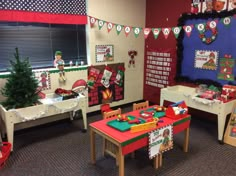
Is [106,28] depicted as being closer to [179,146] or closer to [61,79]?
[61,79]

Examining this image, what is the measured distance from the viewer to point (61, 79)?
3.77m

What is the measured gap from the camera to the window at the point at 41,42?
3309 mm

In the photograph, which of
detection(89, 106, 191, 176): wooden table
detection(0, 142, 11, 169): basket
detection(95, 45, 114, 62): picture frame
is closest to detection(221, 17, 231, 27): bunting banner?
detection(89, 106, 191, 176): wooden table

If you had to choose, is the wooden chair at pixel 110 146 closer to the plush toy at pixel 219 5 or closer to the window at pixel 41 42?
the window at pixel 41 42

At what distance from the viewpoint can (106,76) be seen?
14.4 feet

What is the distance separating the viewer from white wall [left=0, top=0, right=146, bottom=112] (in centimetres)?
394

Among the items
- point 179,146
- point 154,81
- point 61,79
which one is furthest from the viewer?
point 154,81

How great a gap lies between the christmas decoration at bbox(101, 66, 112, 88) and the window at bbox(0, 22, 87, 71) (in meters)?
0.46

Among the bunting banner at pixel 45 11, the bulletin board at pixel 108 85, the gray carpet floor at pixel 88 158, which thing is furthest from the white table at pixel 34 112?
the bunting banner at pixel 45 11

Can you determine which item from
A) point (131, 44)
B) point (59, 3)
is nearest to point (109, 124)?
point (59, 3)

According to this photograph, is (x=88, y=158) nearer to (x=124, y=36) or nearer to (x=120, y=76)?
(x=120, y=76)

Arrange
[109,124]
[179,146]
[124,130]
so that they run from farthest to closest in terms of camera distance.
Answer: [179,146] < [109,124] < [124,130]

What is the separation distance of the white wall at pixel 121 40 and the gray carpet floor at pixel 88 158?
2.70 feet

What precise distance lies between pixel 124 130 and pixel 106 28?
2.46 m
